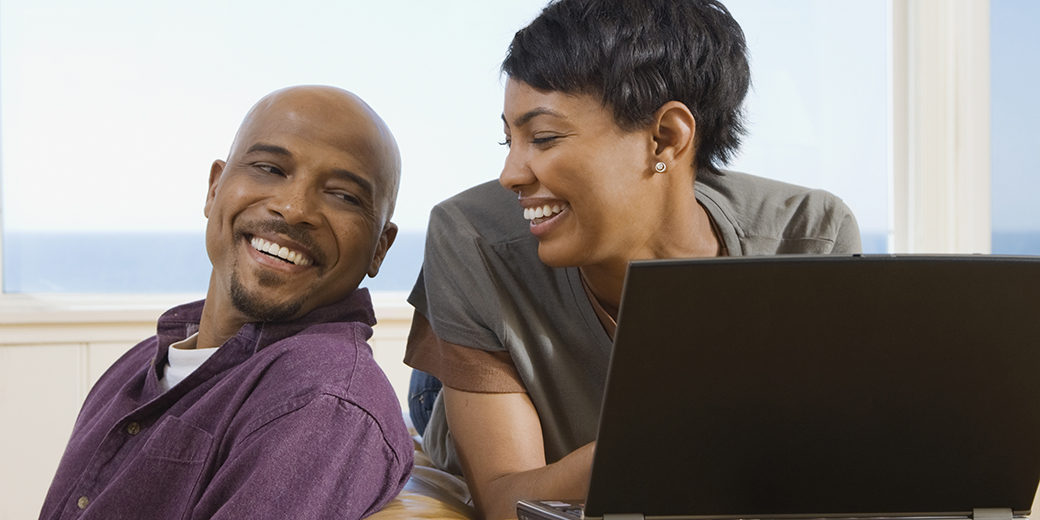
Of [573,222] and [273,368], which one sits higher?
[573,222]

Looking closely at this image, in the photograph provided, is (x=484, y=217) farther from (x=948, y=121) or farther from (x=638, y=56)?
(x=948, y=121)

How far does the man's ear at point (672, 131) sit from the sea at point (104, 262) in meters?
1.71

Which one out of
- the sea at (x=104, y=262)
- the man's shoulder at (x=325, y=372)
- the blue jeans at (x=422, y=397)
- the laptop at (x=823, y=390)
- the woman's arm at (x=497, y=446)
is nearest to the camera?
the laptop at (x=823, y=390)

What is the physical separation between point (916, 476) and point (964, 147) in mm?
2471

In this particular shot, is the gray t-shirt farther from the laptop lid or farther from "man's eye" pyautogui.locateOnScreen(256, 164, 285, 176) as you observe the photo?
the laptop lid

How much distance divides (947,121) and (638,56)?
6.96 feet

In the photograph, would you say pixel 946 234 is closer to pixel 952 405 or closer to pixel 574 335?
pixel 574 335

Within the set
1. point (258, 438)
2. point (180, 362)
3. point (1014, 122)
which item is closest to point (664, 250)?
point (258, 438)

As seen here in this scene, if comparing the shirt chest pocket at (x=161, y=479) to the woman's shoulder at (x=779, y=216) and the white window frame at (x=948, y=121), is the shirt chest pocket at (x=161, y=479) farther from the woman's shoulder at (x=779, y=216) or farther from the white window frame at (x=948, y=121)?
the white window frame at (x=948, y=121)

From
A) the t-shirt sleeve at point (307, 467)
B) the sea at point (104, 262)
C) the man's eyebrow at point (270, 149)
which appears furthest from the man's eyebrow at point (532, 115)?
the sea at point (104, 262)

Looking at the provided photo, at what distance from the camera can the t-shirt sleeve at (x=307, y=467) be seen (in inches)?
35.9

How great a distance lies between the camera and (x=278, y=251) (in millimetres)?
1234

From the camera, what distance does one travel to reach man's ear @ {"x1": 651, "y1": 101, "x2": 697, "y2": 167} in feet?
4.11

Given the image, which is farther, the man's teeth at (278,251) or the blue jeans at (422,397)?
the blue jeans at (422,397)
